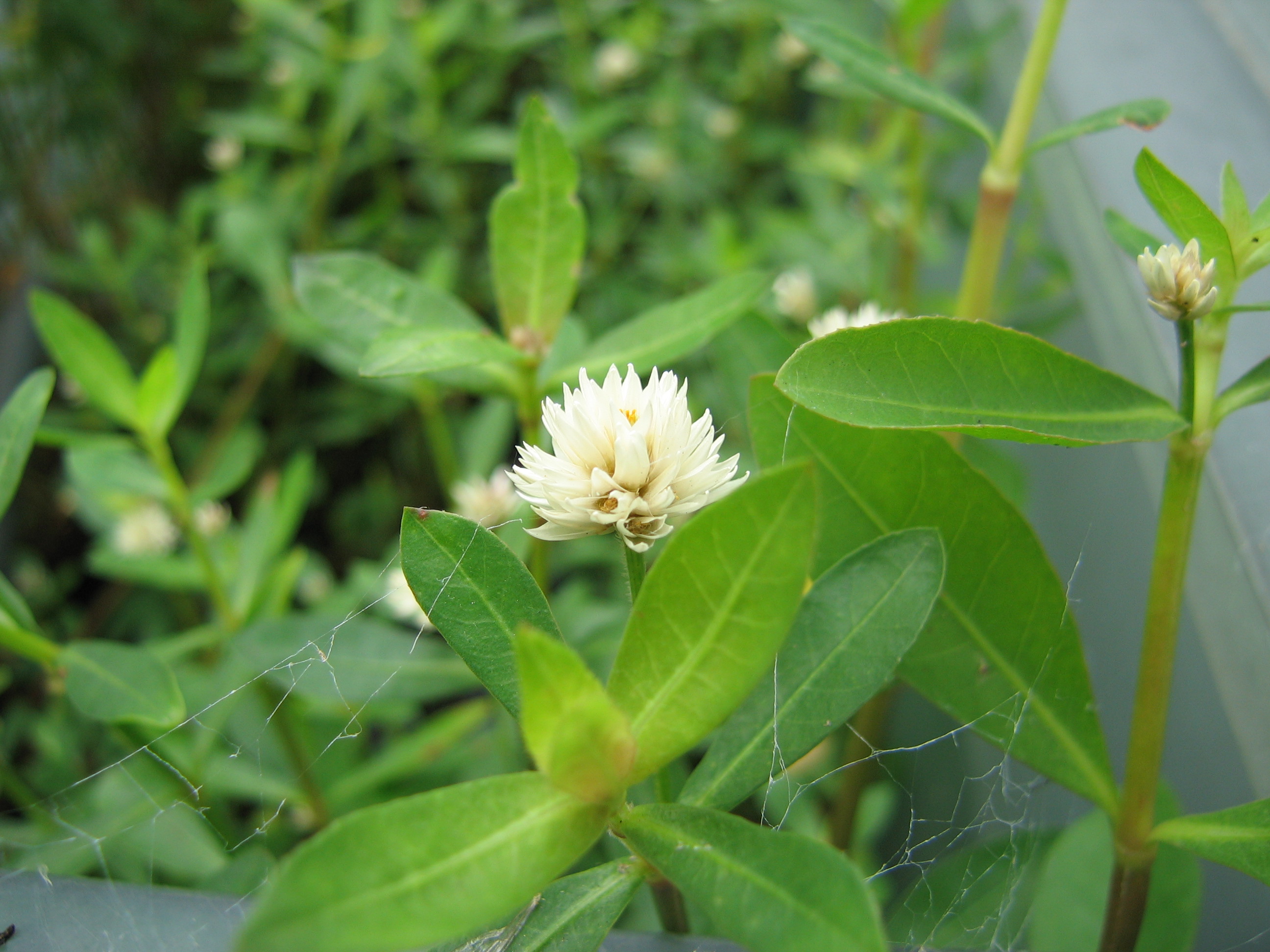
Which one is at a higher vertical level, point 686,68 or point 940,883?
point 686,68

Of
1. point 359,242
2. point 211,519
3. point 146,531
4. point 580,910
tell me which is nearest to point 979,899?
point 580,910

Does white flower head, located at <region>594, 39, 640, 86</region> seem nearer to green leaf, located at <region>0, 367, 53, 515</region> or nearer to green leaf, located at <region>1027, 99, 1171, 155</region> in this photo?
green leaf, located at <region>1027, 99, 1171, 155</region>

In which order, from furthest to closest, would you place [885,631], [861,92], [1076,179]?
[861,92] < [1076,179] < [885,631]

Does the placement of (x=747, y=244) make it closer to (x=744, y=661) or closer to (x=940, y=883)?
(x=940, y=883)

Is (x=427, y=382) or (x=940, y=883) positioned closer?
(x=940, y=883)

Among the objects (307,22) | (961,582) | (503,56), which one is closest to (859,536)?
(961,582)

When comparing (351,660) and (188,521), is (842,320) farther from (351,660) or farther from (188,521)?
(188,521)
